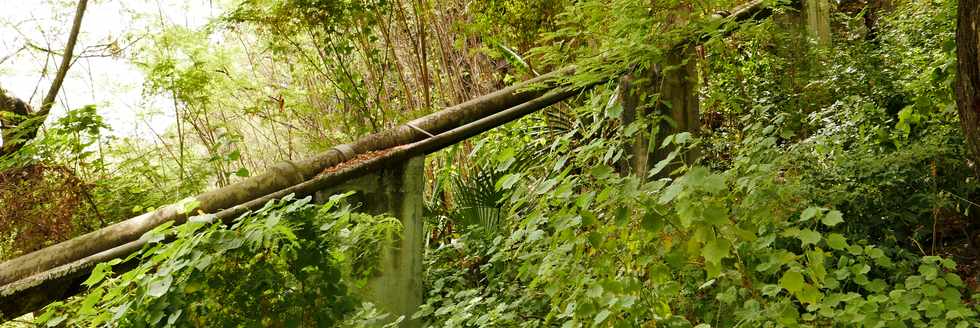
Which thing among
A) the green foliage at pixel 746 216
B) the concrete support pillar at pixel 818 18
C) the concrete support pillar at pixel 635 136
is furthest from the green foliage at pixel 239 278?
the concrete support pillar at pixel 818 18

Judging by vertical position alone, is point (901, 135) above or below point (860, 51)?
below

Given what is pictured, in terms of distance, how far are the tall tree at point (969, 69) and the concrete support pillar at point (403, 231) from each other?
2.50m

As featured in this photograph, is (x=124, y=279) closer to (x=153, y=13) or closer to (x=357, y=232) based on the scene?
(x=357, y=232)

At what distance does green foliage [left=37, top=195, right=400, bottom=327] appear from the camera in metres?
2.28

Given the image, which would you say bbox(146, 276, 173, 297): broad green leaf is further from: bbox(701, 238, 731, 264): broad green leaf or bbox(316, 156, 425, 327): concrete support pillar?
bbox(316, 156, 425, 327): concrete support pillar

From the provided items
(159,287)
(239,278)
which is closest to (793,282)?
(239,278)

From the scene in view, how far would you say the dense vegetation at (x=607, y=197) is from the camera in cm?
236

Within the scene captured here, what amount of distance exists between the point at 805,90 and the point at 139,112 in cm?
591

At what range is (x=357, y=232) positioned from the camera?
2789mm

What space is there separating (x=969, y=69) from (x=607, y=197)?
1.09m

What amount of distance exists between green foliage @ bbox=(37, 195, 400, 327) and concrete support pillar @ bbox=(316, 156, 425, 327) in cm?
124

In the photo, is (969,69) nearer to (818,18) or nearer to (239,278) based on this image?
(239,278)

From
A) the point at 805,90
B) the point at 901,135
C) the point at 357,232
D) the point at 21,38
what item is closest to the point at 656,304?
the point at 357,232

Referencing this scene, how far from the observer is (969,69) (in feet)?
7.27
